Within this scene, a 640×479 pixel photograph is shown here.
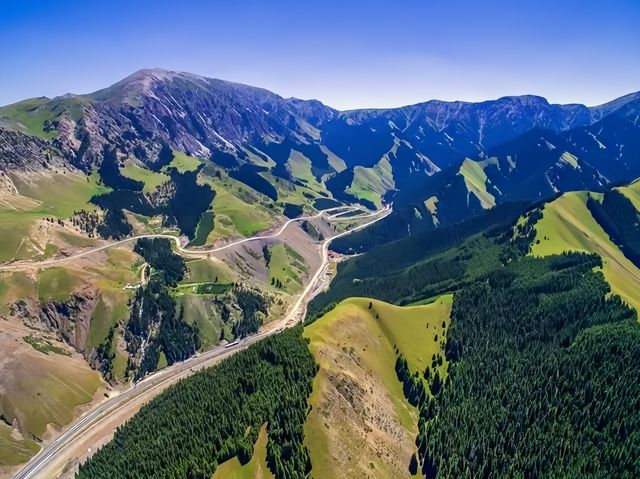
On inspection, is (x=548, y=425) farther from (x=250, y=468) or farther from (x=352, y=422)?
(x=250, y=468)

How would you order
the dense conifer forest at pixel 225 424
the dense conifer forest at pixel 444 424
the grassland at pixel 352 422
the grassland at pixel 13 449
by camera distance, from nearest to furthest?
the dense conifer forest at pixel 225 424 → the dense conifer forest at pixel 444 424 → the grassland at pixel 352 422 → the grassland at pixel 13 449

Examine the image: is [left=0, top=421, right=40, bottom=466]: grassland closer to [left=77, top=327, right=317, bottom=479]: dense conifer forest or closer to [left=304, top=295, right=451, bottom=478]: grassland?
[left=77, top=327, right=317, bottom=479]: dense conifer forest

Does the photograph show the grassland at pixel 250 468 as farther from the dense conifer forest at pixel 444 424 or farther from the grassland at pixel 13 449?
the grassland at pixel 13 449

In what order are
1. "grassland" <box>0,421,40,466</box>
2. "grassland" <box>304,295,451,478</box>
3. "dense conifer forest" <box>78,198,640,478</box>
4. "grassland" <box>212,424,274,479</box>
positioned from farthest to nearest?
1. "grassland" <box>0,421,40,466</box>
2. "grassland" <box>304,295,451,478</box>
3. "dense conifer forest" <box>78,198,640,478</box>
4. "grassland" <box>212,424,274,479</box>

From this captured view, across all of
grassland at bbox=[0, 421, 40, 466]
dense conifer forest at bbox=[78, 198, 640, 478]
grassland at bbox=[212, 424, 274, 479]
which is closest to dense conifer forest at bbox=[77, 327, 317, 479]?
dense conifer forest at bbox=[78, 198, 640, 478]

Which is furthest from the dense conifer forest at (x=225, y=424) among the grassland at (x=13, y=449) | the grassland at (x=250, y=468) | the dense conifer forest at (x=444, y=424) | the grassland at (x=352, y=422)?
the grassland at (x=13, y=449)

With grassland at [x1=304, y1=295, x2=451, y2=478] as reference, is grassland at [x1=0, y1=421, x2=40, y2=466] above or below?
below

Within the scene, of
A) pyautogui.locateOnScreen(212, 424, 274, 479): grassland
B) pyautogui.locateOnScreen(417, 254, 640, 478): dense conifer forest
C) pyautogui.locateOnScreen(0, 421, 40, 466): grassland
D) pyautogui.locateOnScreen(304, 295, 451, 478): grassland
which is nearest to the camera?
pyautogui.locateOnScreen(212, 424, 274, 479): grassland
